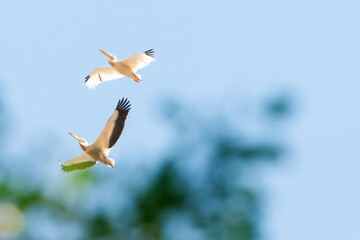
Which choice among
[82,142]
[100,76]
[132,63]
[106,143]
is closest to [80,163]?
[82,142]

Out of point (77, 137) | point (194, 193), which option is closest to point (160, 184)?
point (194, 193)

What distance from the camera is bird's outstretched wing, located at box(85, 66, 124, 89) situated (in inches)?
388

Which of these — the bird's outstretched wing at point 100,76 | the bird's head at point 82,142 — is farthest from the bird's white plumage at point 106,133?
the bird's outstretched wing at point 100,76

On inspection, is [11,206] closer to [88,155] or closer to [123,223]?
[123,223]

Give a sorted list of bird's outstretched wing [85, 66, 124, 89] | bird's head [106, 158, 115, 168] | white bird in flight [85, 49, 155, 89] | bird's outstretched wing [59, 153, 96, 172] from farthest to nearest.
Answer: bird's outstretched wing [85, 66, 124, 89]
white bird in flight [85, 49, 155, 89]
bird's outstretched wing [59, 153, 96, 172]
bird's head [106, 158, 115, 168]

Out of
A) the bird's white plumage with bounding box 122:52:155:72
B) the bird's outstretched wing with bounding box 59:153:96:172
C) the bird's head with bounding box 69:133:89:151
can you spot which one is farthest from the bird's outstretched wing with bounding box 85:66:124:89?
the bird's outstretched wing with bounding box 59:153:96:172

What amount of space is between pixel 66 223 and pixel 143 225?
91 centimetres

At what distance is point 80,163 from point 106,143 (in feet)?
1.87

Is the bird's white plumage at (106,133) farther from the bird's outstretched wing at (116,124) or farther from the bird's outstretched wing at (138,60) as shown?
the bird's outstretched wing at (138,60)

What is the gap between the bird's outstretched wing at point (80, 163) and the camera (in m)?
8.44

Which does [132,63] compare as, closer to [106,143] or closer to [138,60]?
[138,60]

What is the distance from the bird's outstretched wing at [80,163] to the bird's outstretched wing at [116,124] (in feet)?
1.39

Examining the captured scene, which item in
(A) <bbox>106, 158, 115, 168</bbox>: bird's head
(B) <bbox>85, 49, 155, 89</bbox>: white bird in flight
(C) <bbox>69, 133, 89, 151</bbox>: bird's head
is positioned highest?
(B) <bbox>85, 49, 155, 89</bbox>: white bird in flight

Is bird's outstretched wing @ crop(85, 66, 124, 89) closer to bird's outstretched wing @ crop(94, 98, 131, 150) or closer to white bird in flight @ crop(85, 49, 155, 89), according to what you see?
white bird in flight @ crop(85, 49, 155, 89)
